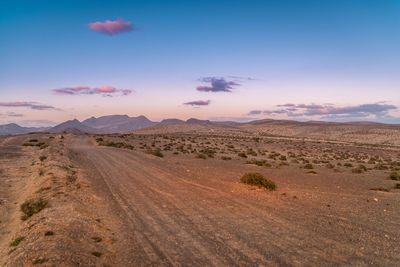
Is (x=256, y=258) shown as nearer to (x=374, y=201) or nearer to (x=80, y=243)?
(x=80, y=243)

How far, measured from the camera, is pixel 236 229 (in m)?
8.55

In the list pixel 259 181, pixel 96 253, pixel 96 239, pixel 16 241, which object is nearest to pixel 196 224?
pixel 96 239

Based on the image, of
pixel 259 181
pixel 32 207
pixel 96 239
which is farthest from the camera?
pixel 259 181

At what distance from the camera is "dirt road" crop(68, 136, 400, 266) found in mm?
6586

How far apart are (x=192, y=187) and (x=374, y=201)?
362 inches

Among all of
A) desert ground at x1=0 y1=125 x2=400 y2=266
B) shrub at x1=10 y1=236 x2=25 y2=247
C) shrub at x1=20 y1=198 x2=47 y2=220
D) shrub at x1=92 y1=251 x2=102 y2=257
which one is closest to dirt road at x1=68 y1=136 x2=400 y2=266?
desert ground at x1=0 y1=125 x2=400 y2=266

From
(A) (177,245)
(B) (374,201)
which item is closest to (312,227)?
(A) (177,245)

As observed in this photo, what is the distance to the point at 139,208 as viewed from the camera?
425 inches

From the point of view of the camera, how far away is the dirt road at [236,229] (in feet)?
21.6

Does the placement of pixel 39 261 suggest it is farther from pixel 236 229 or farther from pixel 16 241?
pixel 236 229

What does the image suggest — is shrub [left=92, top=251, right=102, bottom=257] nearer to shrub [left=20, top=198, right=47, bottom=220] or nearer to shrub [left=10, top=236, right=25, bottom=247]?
shrub [left=10, top=236, right=25, bottom=247]

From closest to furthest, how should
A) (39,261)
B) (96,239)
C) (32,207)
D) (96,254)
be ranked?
(39,261) → (96,254) → (96,239) → (32,207)

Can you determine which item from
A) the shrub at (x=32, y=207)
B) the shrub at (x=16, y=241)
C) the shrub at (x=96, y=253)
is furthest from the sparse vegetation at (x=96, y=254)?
the shrub at (x=32, y=207)

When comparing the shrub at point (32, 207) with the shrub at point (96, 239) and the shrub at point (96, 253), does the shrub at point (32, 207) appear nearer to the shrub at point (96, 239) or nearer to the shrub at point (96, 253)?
the shrub at point (96, 239)
